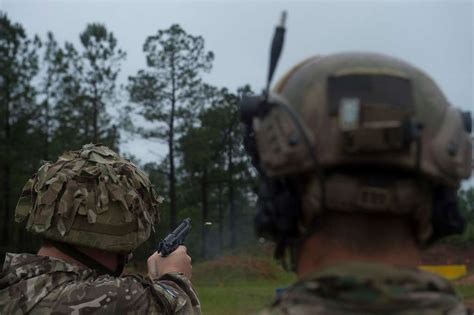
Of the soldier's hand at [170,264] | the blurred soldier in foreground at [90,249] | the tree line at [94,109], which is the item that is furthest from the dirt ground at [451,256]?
the blurred soldier in foreground at [90,249]

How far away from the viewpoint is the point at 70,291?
134 inches

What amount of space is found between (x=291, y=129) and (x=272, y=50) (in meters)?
0.25

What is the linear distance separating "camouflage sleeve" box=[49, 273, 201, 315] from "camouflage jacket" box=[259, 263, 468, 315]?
1830 mm

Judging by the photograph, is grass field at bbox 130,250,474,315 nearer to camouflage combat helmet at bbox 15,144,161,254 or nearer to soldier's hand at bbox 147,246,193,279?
soldier's hand at bbox 147,246,193,279

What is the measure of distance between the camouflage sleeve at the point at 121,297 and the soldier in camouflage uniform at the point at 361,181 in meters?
1.69

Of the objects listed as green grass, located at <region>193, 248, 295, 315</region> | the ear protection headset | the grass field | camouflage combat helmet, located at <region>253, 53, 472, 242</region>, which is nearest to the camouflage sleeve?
the ear protection headset

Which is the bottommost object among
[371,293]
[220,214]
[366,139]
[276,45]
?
[220,214]

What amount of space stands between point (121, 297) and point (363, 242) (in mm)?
1921

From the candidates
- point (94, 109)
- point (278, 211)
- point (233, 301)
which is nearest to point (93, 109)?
point (94, 109)

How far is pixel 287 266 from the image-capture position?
2.07 meters

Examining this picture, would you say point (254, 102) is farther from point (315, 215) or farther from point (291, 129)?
point (315, 215)

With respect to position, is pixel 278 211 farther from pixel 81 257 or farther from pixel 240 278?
pixel 240 278

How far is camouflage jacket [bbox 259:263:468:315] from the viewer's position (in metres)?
1.62

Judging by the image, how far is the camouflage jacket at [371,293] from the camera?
1.62 metres
